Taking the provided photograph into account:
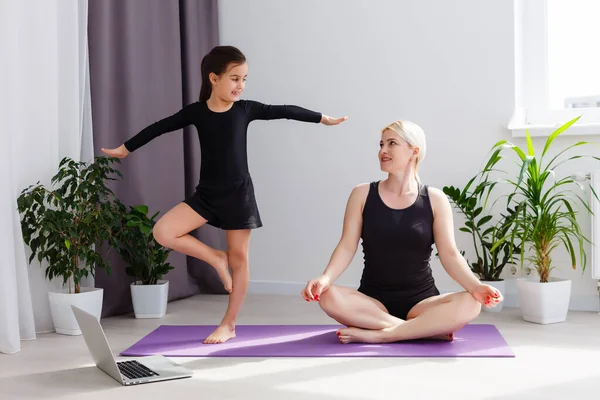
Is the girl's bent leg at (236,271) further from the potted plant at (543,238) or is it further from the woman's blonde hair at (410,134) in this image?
the potted plant at (543,238)

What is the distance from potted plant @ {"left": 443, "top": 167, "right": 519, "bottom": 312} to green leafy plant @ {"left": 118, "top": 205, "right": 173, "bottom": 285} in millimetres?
1407

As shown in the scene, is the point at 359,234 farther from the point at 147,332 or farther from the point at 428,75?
the point at 428,75

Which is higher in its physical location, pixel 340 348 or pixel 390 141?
pixel 390 141

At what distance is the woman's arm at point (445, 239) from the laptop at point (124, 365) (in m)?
1.02

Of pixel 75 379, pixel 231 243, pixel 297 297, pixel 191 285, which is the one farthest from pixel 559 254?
pixel 75 379

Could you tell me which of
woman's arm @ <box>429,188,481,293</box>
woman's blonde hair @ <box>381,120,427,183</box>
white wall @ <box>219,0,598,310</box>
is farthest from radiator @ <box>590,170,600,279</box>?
woman's blonde hair @ <box>381,120,427,183</box>

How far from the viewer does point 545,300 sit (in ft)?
10.5

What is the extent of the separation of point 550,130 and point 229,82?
166cm

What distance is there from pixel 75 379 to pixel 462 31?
251cm

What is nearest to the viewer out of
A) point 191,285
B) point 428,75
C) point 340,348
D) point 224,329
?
point 340,348

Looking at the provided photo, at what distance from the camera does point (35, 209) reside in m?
3.05

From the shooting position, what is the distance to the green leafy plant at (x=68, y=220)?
3.02 m

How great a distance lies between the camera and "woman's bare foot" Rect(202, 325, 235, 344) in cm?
286

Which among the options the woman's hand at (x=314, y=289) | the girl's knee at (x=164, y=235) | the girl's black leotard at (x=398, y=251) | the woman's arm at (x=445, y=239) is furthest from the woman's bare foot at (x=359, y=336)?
the girl's knee at (x=164, y=235)
